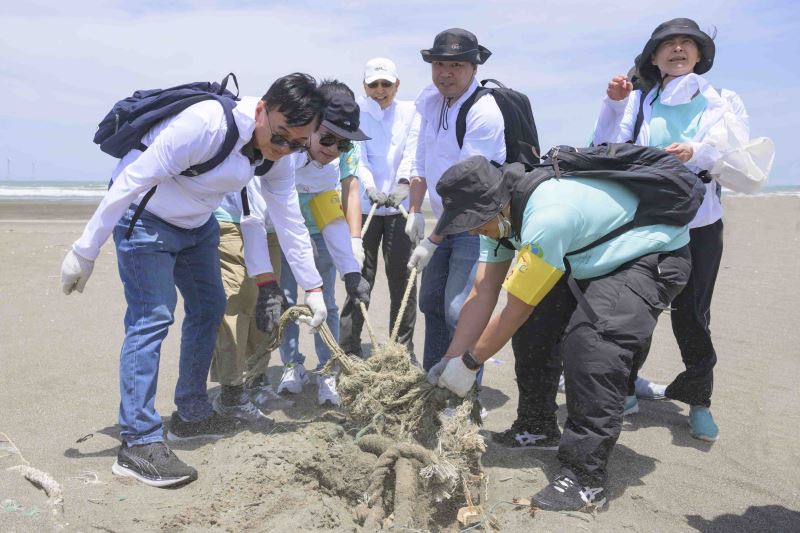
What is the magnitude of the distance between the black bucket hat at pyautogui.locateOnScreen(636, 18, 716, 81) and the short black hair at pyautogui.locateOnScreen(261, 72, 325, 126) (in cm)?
205

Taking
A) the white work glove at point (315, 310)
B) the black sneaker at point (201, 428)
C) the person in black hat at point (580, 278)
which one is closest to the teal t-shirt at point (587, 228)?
the person in black hat at point (580, 278)

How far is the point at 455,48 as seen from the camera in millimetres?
4375

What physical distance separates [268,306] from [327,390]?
924 millimetres

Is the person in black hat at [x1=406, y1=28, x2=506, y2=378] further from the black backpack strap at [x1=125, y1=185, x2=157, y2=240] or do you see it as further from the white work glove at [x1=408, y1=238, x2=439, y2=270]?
the black backpack strap at [x1=125, y1=185, x2=157, y2=240]

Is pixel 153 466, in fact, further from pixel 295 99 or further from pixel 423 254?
pixel 423 254

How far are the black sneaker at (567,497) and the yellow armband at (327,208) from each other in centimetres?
209

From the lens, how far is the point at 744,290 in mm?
9125

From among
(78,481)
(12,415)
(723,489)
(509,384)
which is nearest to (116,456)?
(78,481)

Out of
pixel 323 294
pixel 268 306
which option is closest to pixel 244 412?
pixel 268 306

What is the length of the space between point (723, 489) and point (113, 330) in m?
4.98

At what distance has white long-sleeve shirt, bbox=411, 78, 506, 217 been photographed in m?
4.31

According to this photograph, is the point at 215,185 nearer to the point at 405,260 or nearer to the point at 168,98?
the point at 168,98

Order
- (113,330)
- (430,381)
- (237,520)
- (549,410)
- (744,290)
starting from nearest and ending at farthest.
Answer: (237,520) → (430,381) → (549,410) → (113,330) → (744,290)

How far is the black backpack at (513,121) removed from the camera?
440 centimetres
